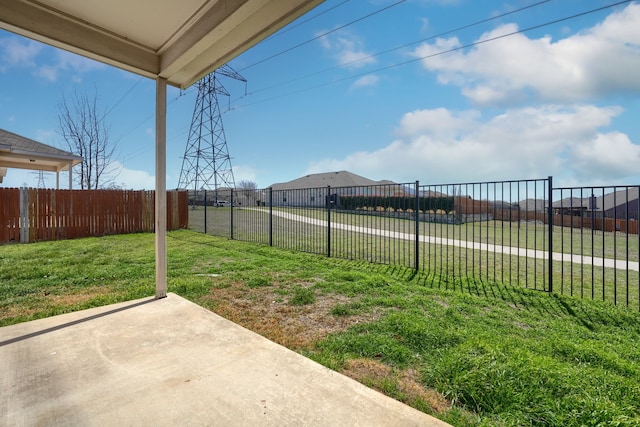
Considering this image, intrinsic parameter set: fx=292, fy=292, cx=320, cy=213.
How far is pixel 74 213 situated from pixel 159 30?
33.8 ft

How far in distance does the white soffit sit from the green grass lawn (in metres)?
2.70

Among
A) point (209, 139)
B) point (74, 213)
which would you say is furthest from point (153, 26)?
point (209, 139)

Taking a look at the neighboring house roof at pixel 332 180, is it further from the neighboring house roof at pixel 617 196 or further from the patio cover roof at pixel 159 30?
the patio cover roof at pixel 159 30

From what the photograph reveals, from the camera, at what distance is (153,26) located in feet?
9.56

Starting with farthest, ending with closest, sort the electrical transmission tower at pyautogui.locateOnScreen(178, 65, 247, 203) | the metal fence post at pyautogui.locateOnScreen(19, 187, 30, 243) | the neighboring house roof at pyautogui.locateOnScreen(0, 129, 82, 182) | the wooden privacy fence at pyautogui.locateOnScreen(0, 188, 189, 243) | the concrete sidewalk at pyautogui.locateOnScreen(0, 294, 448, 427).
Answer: the electrical transmission tower at pyautogui.locateOnScreen(178, 65, 247, 203), the metal fence post at pyautogui.locateOnScreen(19, 187, 30, 243), the wooden privacy fence at pyautogui.locateOnScreen(0, 188, 189, 243), the neighboring house roof at pyautogui.locateOnScreen(0, 129, 82, 182), the concrete sidewalk at pyautogui.locateOnScreen(0, 294, 448, 427)

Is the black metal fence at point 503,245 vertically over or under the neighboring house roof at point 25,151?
under

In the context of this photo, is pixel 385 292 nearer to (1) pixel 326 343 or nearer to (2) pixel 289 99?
(1) pixel 326 343

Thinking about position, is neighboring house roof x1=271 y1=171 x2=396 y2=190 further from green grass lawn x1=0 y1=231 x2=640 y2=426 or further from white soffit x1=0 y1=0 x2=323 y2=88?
white soffit x1=0 y1=0 x2=323 y2=88

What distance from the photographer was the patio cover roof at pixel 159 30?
2344mm

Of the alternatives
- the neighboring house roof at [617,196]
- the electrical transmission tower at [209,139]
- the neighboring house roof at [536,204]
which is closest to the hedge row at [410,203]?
the neighboring house roof at [536,204]

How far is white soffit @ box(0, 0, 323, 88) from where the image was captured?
90.9 inches

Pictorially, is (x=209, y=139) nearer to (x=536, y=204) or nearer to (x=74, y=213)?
(x=74, y=213)

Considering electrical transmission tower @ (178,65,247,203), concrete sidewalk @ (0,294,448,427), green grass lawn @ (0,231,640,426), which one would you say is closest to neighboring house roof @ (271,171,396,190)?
electrical transmission tower @ (178,65,247,203)

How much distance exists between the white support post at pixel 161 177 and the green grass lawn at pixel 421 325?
22.7 inches
